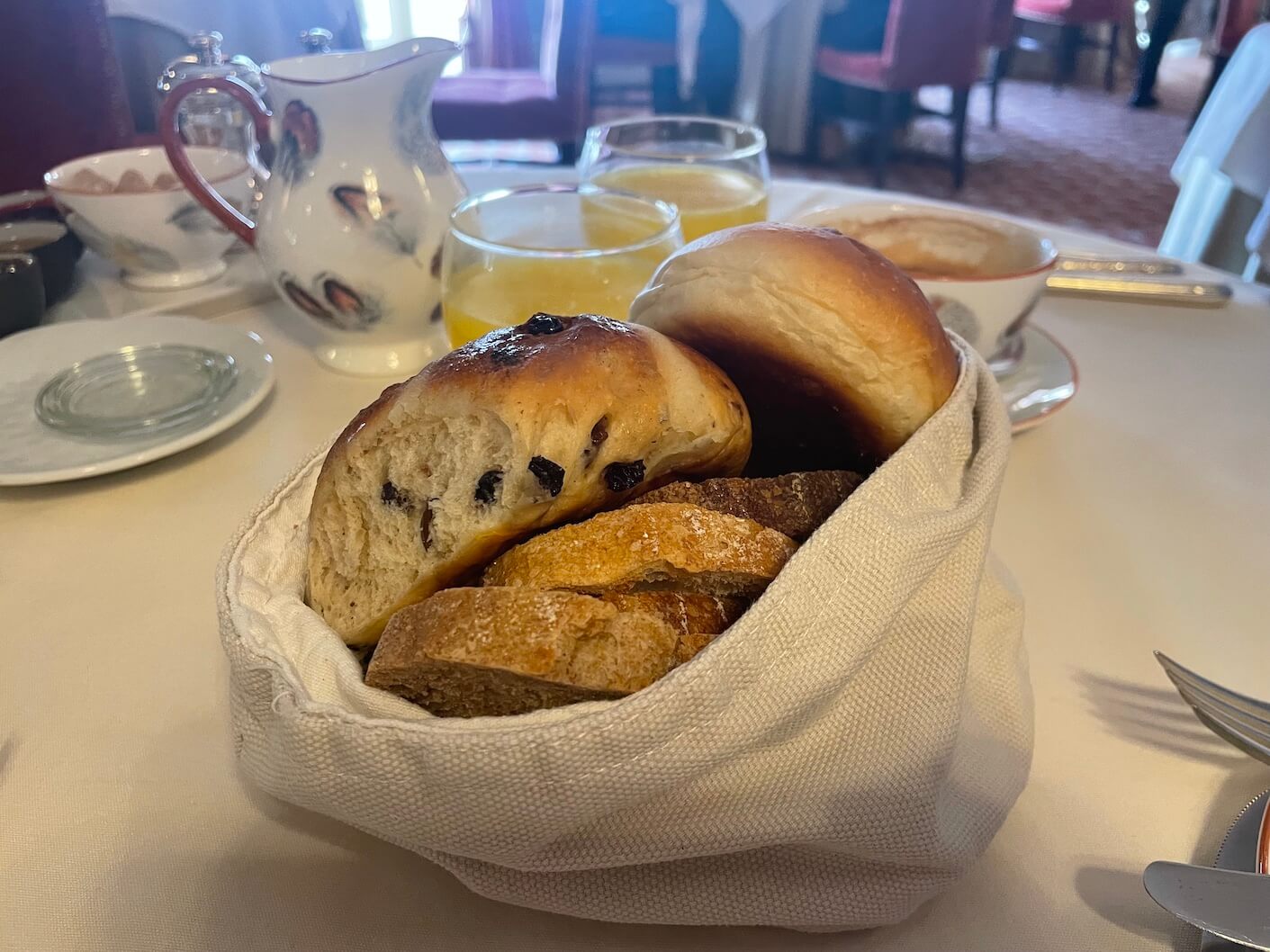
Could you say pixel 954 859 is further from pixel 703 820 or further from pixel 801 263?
pixel 801 263

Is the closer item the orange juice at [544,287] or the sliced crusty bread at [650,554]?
the sliced crusty bread at [650,554]

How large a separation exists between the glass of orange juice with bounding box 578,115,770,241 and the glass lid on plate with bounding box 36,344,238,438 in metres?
0.41

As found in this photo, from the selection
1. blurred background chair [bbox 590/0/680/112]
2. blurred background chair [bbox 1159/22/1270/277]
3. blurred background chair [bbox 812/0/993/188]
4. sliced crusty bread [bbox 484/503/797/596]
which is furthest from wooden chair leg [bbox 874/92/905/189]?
sliced crusty bread [bbox 484/503/797/596]

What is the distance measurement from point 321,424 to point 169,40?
158 centimetres

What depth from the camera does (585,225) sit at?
72 centimetres

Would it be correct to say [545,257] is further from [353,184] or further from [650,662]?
[650,662]

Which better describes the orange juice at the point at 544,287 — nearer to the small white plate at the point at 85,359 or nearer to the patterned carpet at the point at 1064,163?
the small white plate at the point at 85,359

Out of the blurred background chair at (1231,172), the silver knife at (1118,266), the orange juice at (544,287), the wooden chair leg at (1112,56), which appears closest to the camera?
the orange juice at (544,287)

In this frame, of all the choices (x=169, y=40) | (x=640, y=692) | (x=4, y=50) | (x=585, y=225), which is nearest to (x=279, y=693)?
(x=640, y=692)

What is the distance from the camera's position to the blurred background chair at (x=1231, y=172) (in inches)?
64.4

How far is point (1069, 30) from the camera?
16.2 ft

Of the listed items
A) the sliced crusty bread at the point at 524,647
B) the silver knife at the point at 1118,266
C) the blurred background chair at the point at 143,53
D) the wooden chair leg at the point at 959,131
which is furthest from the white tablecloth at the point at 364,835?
the wooden chair leg at the point at 959,131

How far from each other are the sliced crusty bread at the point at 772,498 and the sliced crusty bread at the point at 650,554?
2 cm

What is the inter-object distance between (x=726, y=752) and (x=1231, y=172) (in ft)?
6.38
